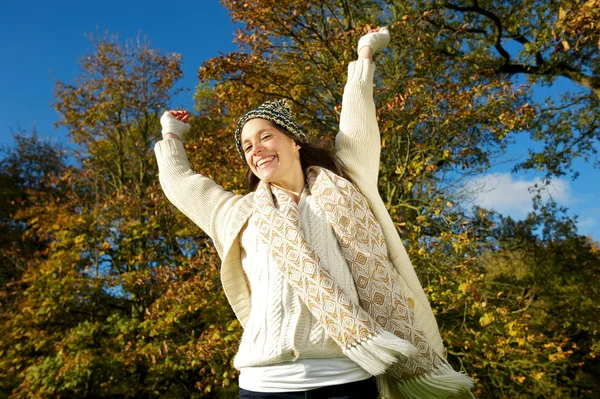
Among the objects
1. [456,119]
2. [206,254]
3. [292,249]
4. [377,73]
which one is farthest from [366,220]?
[377,73]

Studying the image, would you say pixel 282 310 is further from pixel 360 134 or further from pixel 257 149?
pixel 360 134

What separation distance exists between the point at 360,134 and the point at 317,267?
0.74 metres

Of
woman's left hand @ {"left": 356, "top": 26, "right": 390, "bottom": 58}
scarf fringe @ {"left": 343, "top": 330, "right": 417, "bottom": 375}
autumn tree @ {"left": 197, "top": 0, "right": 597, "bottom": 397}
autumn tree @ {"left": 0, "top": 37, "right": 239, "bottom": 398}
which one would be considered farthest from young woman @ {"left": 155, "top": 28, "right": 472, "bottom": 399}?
autumn tree @ {"left": 0, "top": 37, "right": 239, "bottom": 398}

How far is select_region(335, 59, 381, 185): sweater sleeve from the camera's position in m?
2.04

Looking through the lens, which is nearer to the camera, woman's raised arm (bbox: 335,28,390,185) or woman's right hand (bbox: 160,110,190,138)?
woman's raised arm (bbox: 335,28,390,185)

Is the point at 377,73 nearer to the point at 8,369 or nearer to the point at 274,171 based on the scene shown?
the point at 274,171

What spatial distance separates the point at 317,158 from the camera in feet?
6.90

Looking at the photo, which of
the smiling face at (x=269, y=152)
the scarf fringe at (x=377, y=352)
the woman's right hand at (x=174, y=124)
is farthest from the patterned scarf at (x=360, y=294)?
the woman's right hand at (x=174, y=124)

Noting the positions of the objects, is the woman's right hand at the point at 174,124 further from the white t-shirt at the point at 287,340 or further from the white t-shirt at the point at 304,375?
the white t-shirt at the point at 304,375

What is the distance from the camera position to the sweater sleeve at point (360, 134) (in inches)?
80.2

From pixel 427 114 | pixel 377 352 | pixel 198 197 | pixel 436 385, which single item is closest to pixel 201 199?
pixel 198 197

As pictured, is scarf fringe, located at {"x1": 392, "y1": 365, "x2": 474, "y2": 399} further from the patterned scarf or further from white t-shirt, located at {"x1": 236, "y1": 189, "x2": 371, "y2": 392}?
white t-shirt, located at {"x1": 236, "y1": 189, "x2": 371, "y2": 392}

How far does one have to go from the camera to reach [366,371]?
161 cm

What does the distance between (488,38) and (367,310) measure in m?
8.14
